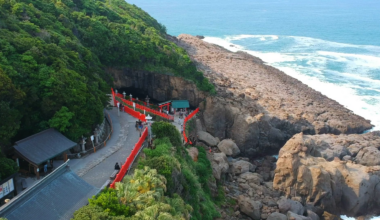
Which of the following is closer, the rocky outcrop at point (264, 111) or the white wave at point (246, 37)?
the rocky outcrop at point (264, 111)

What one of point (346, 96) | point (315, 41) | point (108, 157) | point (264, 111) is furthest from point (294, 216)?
point (315, 41)

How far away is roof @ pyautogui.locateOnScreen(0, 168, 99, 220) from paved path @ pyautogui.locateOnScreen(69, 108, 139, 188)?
2.96 metres

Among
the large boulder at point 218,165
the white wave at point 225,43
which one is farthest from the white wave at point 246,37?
the large boulder at point 218,165

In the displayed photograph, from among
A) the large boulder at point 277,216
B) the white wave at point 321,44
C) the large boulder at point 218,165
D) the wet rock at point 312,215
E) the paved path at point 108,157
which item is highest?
the white wave at point 321,44

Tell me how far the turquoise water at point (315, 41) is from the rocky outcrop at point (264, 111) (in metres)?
5.93

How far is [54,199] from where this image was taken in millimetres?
19125

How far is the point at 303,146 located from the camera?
35688mm

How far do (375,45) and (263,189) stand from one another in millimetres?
73809

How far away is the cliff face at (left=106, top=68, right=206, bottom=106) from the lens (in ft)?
154

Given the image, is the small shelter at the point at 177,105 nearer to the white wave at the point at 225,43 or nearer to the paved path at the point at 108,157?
the paved path at the point at 108,157

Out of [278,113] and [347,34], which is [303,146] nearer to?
[278,113]

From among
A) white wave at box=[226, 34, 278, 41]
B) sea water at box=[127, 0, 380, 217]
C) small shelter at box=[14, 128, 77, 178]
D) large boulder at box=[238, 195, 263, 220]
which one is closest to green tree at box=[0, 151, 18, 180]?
small shelter at box=[14, 128, 77, 178]

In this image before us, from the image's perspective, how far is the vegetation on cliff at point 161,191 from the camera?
18.0m

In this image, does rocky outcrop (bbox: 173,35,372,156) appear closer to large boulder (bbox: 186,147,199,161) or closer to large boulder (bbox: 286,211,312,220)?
large boulder (bbox: 186,147,199,161)
